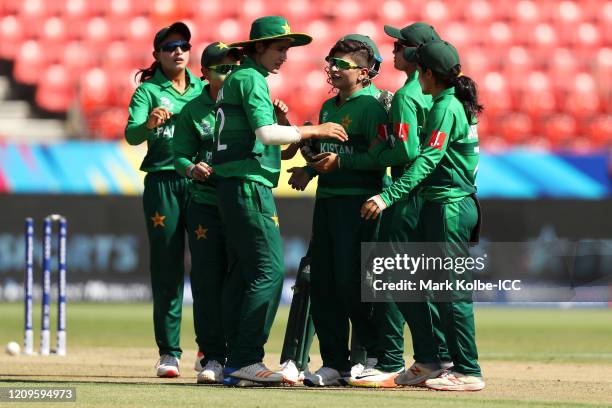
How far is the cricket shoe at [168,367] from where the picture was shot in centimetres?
848

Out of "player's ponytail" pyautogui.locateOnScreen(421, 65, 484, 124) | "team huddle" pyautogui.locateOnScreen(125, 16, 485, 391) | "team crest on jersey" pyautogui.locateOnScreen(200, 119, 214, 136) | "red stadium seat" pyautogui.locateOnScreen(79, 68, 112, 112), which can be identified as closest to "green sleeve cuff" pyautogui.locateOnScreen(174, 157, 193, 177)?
"team huddle" pyautogui.locateOnScreen(125, 16, 485, 391)

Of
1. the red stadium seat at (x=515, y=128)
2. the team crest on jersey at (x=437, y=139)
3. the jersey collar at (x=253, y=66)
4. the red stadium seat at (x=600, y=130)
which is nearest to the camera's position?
the team crest on jersey at (x=437, y=139)

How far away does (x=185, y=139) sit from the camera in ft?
27.5

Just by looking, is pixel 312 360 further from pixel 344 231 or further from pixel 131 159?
pixel 131 159

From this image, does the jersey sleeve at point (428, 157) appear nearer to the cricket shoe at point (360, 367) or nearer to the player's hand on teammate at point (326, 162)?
the player's hand on teammate at point (326, 162)

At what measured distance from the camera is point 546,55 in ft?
73.2

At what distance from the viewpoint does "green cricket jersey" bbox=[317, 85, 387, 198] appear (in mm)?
7637

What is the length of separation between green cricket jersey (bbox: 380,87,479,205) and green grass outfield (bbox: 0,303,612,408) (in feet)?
3.62

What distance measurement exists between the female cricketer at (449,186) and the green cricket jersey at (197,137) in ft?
4.52

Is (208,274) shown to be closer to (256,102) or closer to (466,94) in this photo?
(256,102)

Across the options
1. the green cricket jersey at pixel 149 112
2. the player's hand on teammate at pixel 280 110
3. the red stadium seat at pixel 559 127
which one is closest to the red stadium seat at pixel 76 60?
the red stadium seat at pixel 559 127

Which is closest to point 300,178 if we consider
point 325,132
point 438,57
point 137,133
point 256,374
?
point 325,132

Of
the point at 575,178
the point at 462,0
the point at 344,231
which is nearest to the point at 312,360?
the point at 344,231

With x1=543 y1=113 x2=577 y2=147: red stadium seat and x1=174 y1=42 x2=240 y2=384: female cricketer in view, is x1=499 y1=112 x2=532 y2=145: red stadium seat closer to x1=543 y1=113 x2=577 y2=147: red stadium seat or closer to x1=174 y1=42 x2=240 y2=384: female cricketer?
x1=543 y1=113 x2=577 y2=147: red stadium seat
